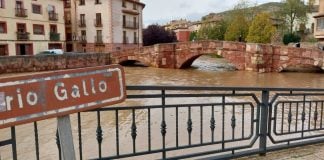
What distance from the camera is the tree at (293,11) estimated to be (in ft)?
148

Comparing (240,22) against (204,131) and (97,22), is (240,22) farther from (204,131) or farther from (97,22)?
(204,131)

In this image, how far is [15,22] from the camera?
27.1 m

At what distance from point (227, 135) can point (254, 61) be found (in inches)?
676

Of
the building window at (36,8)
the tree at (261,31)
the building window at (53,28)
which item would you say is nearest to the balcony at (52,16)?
the building window at (53,28)

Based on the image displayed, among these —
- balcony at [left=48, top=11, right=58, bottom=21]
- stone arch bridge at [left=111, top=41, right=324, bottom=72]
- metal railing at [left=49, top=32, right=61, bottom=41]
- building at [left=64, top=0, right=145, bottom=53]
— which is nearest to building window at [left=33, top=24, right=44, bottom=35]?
metal railing at [left=49, top=32, right=61, bottom=41]

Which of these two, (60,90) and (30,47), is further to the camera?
(30,47)

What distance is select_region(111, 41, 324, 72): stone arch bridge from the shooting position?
22.1 metres

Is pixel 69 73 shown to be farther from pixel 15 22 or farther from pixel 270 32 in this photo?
pixel 270 32

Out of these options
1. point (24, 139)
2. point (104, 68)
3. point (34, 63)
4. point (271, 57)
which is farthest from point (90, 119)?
point (271, 57)

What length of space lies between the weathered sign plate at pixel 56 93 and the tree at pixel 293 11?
4736cm

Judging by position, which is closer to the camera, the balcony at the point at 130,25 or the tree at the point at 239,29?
the balcony at the point at 130,25

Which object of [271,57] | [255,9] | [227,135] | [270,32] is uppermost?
[255,9]

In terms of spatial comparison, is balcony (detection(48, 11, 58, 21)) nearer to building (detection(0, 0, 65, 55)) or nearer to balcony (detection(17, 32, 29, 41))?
building (detection(0, 0, 65, 55))

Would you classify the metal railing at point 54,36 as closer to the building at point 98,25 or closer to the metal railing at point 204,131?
the building at point 98,25
